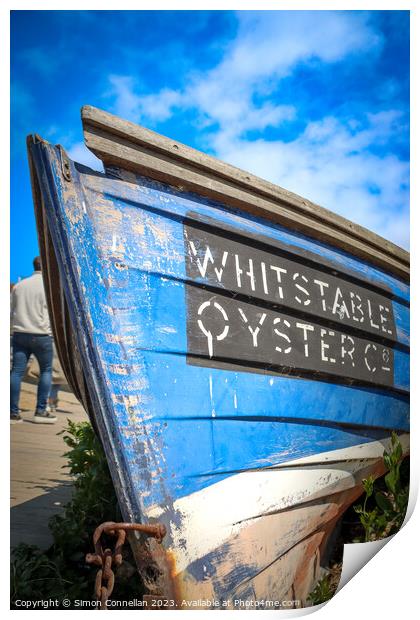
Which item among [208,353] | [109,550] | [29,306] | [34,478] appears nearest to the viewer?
[109,550]

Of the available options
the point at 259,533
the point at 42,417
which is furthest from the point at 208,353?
the point at 42,417

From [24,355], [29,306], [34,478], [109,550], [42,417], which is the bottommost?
[34,478]

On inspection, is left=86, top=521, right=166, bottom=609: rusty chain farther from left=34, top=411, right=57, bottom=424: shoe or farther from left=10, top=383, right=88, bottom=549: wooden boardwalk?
left=34, top=411, right=57, bottom=424: shoe

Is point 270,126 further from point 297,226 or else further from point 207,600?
point 207,600

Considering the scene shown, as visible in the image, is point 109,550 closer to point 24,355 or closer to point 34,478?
point 24,355

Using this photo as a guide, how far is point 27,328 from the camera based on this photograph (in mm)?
1856

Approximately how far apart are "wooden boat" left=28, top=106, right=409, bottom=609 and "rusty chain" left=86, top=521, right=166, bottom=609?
0.08ft

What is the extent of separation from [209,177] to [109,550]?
95 cm

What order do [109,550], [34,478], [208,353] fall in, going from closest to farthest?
[109,550] → [208,353] → [34,478]

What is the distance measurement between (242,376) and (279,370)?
132 mm

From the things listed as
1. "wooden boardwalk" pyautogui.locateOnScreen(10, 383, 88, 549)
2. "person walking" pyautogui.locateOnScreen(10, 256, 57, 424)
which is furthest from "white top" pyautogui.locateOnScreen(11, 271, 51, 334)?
"wooden boardwalk" pyautogui.locateOnScreen(10, 383, 88, 549)

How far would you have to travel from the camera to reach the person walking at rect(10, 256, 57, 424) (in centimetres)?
184

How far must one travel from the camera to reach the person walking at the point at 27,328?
6.03ft

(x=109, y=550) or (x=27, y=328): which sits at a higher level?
(x=27, y=328)
